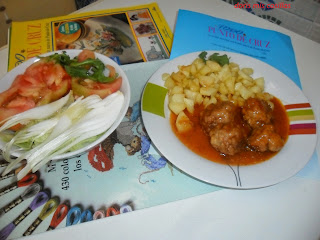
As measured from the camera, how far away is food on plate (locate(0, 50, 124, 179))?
117 cm

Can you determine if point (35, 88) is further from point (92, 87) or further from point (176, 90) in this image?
point (176, 90)

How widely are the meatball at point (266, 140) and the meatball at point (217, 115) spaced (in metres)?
0.15

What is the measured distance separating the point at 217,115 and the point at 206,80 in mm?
275

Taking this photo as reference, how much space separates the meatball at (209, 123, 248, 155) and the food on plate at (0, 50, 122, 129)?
55 cm

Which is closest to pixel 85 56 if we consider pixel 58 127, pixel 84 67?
pixel 84 67

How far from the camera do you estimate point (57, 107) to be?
1.29 meters

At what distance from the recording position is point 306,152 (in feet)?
4.12

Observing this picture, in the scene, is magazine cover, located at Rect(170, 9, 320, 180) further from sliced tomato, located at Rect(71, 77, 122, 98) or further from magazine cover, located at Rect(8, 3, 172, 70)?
sliced tomato, located at Rect(71, 77, 122, 98)

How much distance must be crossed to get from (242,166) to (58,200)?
2.79ft

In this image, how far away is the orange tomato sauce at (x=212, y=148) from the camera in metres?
1.28

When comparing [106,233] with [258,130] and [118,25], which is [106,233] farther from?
[118,25]

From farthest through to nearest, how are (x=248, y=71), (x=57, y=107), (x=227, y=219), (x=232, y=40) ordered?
1. (x=232, y=40)
2. (x=248, y=71)
3. (x=57, y=107)
4. (x=227, y=219)

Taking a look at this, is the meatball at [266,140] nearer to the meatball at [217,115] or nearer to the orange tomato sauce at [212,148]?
the orange tomato sauce at [212,148]

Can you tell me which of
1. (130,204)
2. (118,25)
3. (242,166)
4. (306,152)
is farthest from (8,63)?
(306,152)
